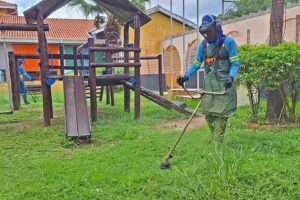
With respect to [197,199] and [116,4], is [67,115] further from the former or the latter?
[197,199]

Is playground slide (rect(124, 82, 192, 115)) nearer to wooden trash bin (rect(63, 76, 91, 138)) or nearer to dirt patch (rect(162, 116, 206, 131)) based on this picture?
dirt patch (rect(162, 116, 206, 131))

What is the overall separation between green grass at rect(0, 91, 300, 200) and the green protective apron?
1.68ft

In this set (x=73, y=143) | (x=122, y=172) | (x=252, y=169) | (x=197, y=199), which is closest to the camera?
(x=197, y=199)

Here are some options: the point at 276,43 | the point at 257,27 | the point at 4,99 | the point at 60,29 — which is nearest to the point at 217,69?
the point at 276,43

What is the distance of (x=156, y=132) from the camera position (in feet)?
20.6

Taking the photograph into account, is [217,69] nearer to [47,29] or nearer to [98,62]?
[47,29]

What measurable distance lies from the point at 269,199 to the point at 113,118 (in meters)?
5.57

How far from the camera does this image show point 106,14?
17500 millimetres

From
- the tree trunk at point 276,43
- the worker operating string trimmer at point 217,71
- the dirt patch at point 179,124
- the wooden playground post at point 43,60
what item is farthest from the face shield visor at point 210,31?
the wooden playground post at point 43,60

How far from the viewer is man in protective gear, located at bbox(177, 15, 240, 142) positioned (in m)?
4.46

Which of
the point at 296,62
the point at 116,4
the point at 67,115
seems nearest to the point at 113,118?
the point at 67,115

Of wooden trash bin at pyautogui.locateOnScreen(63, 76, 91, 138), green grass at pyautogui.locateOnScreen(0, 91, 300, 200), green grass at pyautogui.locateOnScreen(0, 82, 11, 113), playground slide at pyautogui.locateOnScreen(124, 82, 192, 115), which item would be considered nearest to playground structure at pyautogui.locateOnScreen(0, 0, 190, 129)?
playground slide at pyautogui.locateOnScreen(124, 82, 192, 115)

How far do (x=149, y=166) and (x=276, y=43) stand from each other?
12.9 ft

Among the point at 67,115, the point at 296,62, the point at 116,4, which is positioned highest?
the point at 116,4
